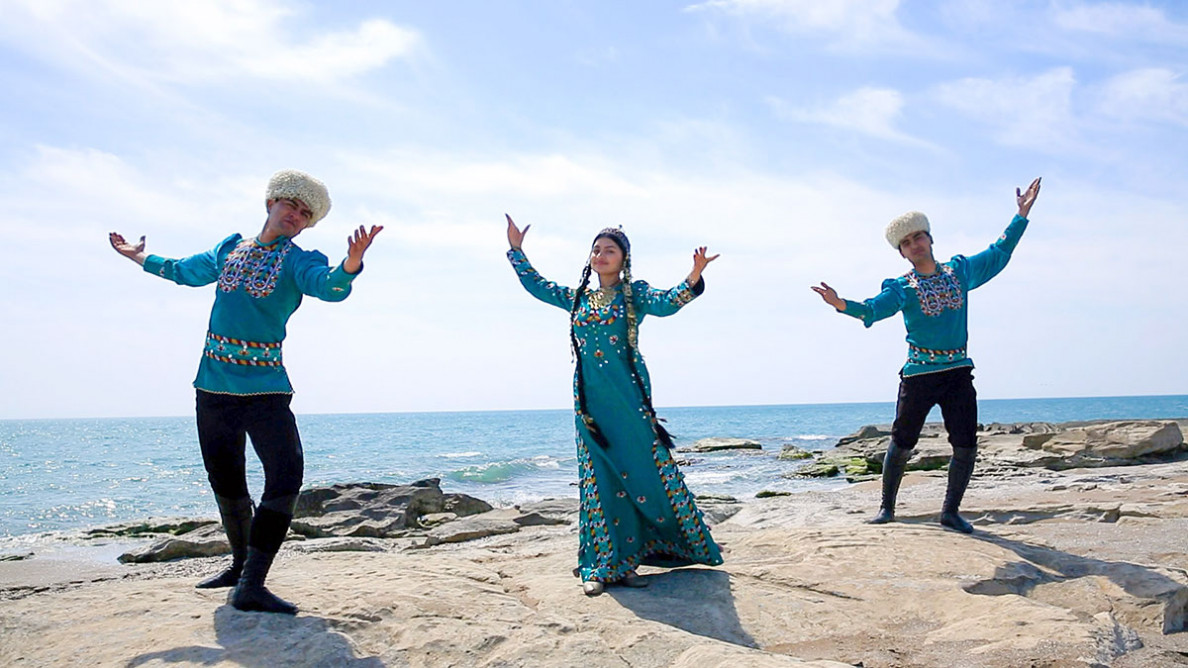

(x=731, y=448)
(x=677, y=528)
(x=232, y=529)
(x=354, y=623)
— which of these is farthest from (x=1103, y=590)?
(x=731, y=448)

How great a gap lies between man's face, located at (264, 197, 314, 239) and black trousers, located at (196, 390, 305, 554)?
31.2 inches

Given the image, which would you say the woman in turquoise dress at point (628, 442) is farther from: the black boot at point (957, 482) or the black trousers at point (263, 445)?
the black boot at point (957, 482)

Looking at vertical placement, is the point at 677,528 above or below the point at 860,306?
below

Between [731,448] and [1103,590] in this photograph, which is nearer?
[1103,590]

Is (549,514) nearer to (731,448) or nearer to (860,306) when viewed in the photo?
(860,306)

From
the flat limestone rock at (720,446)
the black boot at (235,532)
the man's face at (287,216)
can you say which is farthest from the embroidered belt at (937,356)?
the flat limestone rock at (720,446)

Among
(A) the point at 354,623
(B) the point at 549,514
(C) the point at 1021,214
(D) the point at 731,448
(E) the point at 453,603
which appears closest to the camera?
(A) the point at 354,623

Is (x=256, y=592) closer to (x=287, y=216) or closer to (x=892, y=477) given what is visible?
(x=287, y=216)

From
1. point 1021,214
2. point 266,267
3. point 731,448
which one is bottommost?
point 731,448

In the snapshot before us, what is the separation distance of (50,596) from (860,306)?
475 centimetres

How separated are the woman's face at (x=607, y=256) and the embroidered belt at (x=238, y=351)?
1.79 meters

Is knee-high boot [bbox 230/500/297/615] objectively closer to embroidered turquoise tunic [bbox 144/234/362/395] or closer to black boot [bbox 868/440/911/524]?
embroidered turquoise tunic [bbox 144/234/362/395]

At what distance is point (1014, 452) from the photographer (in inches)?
653

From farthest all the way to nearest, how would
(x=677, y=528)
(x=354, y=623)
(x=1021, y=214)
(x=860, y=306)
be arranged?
(x=1021, y=214), (x=860, y=306), (x=677, y=528), (x=354, y=623)
